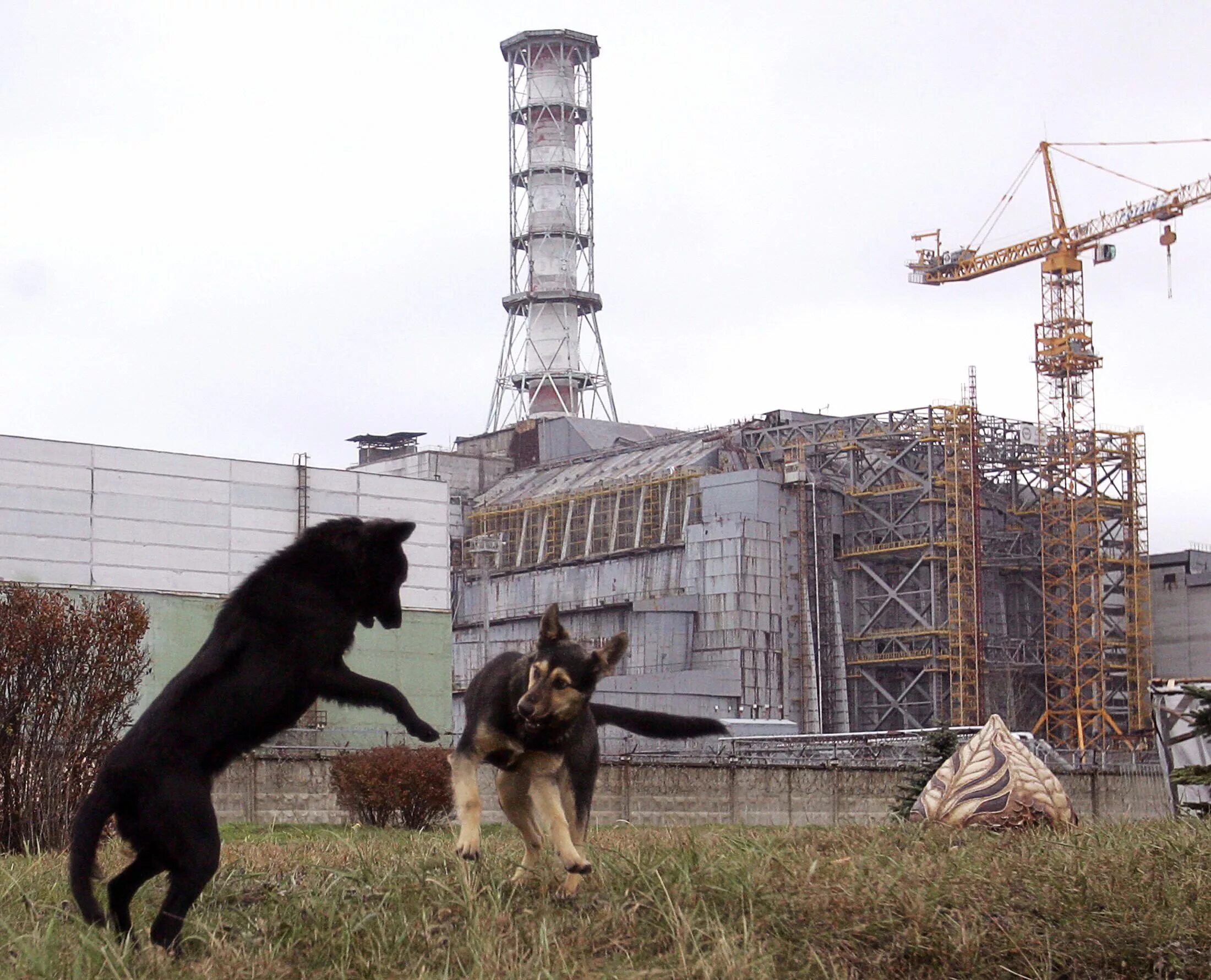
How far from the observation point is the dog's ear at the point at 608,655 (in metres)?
9.33

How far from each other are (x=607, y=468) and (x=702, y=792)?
1791 inches

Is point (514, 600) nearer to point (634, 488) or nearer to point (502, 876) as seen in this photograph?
point (634, 488)

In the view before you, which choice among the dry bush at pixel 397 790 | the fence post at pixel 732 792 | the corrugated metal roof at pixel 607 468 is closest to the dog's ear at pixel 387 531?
the dry bush at pixel 397 790

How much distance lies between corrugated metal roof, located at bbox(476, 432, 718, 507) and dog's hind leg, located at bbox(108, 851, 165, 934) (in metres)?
64.7

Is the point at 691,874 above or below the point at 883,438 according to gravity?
below

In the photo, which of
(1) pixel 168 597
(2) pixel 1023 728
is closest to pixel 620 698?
(2) pixel 1023 728

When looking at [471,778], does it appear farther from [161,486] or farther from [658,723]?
[161,486]

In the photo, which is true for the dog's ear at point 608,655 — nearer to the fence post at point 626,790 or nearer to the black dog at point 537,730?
the black dog at point 537,730

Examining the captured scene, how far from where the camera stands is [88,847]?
28.9 ft

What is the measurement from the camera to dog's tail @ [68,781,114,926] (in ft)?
28.5

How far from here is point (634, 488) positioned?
246 feet

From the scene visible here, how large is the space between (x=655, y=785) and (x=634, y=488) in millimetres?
40538

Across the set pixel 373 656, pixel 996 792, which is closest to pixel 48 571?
pixel 373 656

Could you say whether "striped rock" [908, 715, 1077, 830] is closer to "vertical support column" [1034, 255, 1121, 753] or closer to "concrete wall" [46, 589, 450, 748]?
"concrete wall" [46, 589, 450, 748]
